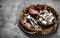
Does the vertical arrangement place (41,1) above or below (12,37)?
above

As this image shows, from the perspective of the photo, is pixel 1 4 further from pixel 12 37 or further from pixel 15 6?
pixel 12 37

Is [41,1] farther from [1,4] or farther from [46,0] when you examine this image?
[1,4]

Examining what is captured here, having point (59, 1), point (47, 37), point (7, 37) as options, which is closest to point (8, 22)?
point (7, 37)

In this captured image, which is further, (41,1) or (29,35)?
(41,1)

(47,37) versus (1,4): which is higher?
(1,4)

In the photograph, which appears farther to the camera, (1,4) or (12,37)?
(1,4)

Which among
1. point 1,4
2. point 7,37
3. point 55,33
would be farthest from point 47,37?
point 1,4

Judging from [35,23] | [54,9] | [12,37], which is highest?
[54,9]
